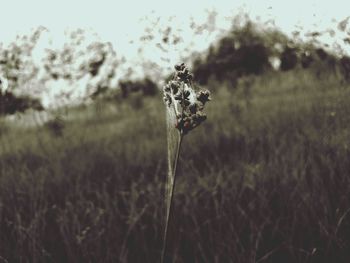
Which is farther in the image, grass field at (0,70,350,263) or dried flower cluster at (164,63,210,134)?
grass field at (0,70,350,263)

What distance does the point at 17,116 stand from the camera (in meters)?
3.23

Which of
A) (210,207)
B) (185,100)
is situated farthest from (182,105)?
(210,207)

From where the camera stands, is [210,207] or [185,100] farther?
[210,207]

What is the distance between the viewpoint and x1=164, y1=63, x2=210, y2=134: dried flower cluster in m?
0.91

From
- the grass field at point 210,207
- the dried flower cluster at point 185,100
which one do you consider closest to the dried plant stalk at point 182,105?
the dried flower cluster at point 185,100

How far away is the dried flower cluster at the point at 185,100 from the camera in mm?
910

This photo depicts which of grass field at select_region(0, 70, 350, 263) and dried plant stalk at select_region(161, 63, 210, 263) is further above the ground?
dried plant stalk at select_region(161, 63, 210, 263)

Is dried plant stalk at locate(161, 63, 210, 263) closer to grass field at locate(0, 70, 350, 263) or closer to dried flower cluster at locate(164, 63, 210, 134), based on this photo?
dried flower cluster at locate(164, 63, 210, 134)

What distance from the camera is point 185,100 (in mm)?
983

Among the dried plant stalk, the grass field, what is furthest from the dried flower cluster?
the grass field

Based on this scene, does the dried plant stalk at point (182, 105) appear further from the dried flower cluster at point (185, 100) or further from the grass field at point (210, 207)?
the grass field at point (210, 207)

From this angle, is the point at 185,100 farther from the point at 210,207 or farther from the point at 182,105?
the point at 210,207

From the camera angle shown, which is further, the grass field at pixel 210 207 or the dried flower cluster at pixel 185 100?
the grass field at pixel 210 207

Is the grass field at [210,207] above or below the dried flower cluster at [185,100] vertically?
below
